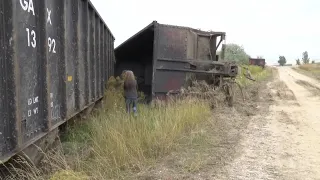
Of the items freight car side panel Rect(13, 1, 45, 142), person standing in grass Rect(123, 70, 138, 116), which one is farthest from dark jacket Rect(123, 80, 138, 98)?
freight car side panel Rect(13, 1, 45, 142)

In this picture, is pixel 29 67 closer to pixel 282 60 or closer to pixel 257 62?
pixel 257 62

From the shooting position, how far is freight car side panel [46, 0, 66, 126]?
4.68 metres

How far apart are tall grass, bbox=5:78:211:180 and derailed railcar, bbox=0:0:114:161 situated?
59 cm

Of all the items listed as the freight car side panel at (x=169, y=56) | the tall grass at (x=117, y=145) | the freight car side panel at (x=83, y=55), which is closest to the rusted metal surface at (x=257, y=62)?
the freight car side panel at (x=169, y=56)

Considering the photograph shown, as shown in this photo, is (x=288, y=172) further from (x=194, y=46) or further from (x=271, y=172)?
(x=194, y=46)

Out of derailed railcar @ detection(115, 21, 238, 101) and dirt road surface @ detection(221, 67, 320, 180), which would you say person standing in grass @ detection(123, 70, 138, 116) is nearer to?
derailed railcar @ detection(115, 21, 238, 101)

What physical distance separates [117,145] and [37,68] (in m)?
1.91

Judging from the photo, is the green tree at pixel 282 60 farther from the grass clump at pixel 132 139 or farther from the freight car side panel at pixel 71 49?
the freight car side panel at pixel 71 49

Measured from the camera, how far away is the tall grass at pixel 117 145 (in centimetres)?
483

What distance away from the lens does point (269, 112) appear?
12.0 m

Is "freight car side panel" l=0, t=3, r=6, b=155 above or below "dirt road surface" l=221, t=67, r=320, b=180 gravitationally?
above

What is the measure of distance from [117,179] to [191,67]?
21.9 feet

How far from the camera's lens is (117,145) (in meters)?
5.50

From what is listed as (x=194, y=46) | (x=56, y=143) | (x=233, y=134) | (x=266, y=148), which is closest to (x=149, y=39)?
(x=194, y=46)
